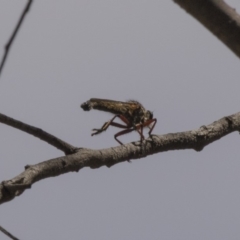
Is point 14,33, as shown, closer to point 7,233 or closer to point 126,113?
point 7,233

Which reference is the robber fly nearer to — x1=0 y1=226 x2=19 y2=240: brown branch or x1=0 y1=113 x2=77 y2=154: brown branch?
x1=0 y1=113 x2=77 y2=154: brown branch

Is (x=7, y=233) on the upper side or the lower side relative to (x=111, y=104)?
lower

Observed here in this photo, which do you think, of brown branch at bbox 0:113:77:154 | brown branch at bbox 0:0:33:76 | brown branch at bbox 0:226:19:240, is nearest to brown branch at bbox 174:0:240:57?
brown branch at bbox 0:0:33:76

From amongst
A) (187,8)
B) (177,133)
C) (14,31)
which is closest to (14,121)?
(14,31)

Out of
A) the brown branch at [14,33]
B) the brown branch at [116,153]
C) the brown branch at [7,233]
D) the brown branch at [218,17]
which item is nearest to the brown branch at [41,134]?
the brown branch at [116,153]

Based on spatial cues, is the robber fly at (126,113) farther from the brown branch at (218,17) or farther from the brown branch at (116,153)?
the brown branch at (218,17)

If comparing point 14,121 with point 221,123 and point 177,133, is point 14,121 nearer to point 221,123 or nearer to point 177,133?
point 177,133

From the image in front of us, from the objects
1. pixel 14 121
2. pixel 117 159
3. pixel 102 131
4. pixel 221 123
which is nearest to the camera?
pixel 14 121

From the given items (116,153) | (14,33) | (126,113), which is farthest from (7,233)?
(126,113)
